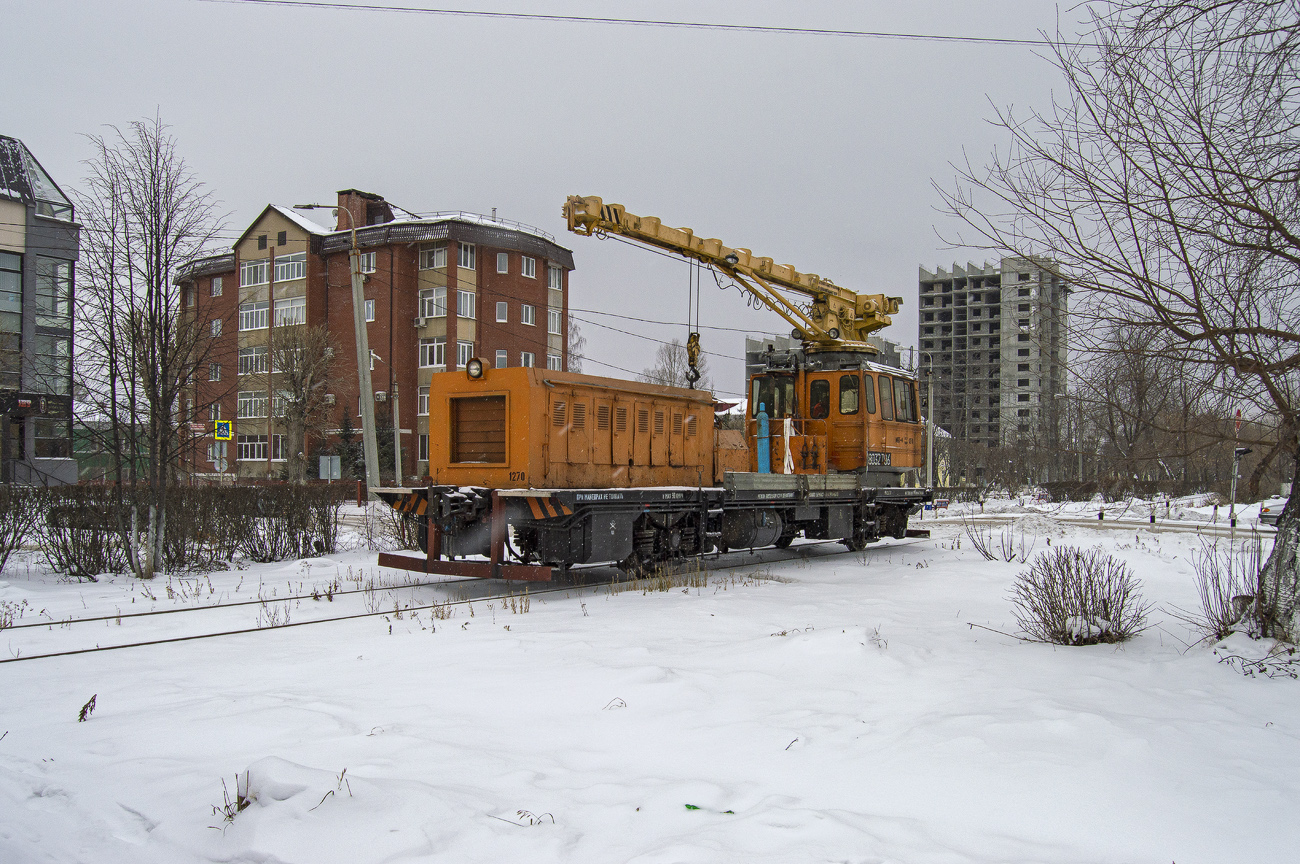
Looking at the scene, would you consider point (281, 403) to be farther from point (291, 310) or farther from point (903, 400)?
point (903, 400)

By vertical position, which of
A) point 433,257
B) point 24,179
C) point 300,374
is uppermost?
point 433,257

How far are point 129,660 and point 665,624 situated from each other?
185 inches

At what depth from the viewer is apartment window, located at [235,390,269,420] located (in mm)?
47844

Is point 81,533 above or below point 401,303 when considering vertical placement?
below

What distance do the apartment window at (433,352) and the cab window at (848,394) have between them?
33268 millimetres

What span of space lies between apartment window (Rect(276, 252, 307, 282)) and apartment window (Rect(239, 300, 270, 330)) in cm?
191

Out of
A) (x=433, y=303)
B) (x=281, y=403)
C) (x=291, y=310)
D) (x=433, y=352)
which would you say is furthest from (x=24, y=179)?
(x=433, y=352)

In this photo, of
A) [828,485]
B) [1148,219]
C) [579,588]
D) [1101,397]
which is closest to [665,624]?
[579,588]

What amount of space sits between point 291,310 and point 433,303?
975 centimetres

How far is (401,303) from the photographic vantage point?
4550cm

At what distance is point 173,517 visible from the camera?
41.8ft

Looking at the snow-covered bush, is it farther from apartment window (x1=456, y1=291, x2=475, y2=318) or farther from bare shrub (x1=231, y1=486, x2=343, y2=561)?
apartment window (x1=456, y1=291, x2=475, y2=318)

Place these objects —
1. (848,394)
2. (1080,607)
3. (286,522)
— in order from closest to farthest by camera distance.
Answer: (1080,607)
(286,522)
(848,394)

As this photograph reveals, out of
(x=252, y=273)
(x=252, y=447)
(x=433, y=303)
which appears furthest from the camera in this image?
(x=252, y=273)
